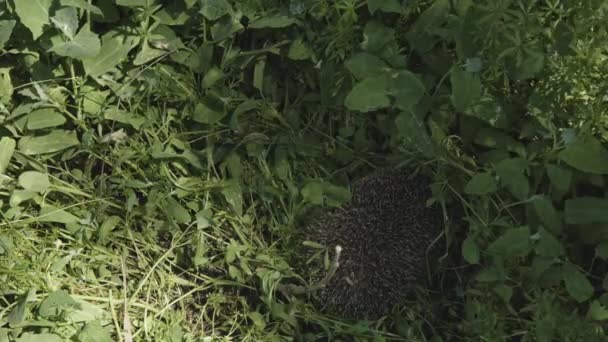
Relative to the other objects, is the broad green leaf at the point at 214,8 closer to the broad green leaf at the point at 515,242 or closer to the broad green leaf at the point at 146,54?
the broad green leaf at the point at 146,54

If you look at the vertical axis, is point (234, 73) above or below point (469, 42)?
below

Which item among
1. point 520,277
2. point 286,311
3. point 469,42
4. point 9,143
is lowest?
point 286,311

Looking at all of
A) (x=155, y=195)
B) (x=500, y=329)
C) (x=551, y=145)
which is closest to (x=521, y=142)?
(x=551, y=145)

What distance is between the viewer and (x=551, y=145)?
2402 millimetres

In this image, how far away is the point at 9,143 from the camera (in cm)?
259

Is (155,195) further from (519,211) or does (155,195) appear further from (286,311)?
(519,211)

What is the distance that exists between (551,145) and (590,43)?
33cm

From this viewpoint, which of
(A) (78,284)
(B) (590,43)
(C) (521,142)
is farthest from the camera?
(A) (78,284)

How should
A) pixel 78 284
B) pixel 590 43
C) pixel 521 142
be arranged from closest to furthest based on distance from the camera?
pixel 590 43 → pixel 521 142 → pixel 78 284

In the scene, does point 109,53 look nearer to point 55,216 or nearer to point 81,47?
point 81,47

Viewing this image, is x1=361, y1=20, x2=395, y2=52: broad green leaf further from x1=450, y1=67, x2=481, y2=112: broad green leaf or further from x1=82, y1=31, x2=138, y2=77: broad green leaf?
x1=82, y1=31, x2=138, y2=77: broad green leaf

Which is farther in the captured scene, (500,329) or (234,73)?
(234,73)

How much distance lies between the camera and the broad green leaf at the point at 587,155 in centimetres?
224

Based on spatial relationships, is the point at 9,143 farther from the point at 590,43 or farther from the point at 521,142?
the point at 590,43
